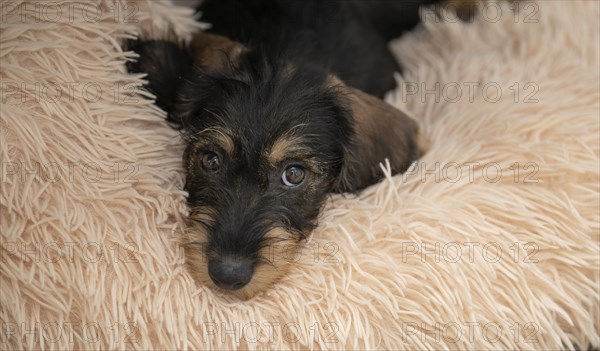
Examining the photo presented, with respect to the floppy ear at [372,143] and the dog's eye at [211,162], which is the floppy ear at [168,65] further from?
the floppy ear at [372,143]

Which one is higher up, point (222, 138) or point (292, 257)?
point (222, 138)

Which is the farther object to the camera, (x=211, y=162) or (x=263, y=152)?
(x=211, y=162)

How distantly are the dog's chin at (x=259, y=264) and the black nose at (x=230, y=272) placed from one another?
2 cm

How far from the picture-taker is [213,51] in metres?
2.50

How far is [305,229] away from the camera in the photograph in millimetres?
2205

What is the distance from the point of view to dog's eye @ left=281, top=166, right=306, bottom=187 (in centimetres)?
217

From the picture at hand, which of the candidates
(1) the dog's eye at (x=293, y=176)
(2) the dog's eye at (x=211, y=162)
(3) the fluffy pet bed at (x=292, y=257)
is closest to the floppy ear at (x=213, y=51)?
(3) the fluffy pet bed at (x=292, y=257)

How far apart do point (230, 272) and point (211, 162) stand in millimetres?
454

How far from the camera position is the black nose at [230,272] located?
1936 mm

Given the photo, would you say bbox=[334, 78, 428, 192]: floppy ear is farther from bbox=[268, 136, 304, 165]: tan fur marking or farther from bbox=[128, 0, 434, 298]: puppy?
bbox=[268, 136, 304, 165]: tan fur marking

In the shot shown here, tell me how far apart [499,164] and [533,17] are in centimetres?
106

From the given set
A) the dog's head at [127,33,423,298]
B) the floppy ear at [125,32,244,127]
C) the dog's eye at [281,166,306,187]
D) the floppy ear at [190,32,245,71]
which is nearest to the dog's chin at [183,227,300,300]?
the dog's head at [127,33,423,298]

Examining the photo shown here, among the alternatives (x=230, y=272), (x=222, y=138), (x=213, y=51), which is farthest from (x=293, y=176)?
(x=213, y=51)

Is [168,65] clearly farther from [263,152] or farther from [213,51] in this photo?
[263,152]
